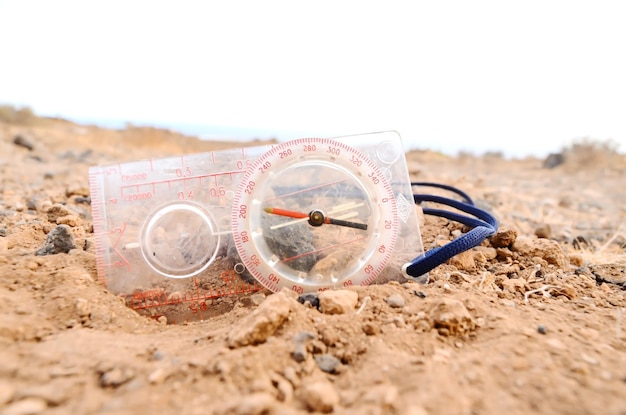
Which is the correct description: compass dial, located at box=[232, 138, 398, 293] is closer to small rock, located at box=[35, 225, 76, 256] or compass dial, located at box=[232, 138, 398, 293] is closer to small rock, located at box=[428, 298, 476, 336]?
small rock, located at box=[428, 298, 476, 336]

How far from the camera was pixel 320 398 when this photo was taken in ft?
3.22

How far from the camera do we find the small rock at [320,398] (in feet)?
3.21

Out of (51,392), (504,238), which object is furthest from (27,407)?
(504,238)

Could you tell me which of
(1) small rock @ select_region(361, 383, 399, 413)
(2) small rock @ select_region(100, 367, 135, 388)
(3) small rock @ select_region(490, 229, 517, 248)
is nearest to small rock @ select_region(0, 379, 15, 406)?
(2) small rock @ select_region(100, 367, 135, 388)

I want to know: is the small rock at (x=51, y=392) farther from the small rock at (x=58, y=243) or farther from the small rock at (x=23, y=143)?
the small rock at (x=23, y=143)

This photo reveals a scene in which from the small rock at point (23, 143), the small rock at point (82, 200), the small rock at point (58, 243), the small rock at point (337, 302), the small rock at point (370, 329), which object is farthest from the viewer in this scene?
the small rock at point (23, 143)

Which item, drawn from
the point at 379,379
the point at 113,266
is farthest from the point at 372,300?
the point at 113,266

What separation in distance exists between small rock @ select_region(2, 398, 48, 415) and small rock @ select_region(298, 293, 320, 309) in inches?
29.4

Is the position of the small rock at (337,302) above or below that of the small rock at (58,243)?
below

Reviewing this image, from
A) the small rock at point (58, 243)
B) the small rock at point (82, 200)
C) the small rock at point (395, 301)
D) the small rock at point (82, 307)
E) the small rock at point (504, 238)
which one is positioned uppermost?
the small rock at point (82, 200)

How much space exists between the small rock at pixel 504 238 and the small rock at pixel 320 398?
1373 mm

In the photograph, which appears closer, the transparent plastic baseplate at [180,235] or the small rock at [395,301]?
the small rock at [395,301]

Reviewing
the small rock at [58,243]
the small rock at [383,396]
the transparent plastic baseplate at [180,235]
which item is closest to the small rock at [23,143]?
the small rock at [58,243]

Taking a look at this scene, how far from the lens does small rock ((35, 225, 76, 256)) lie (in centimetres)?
179
